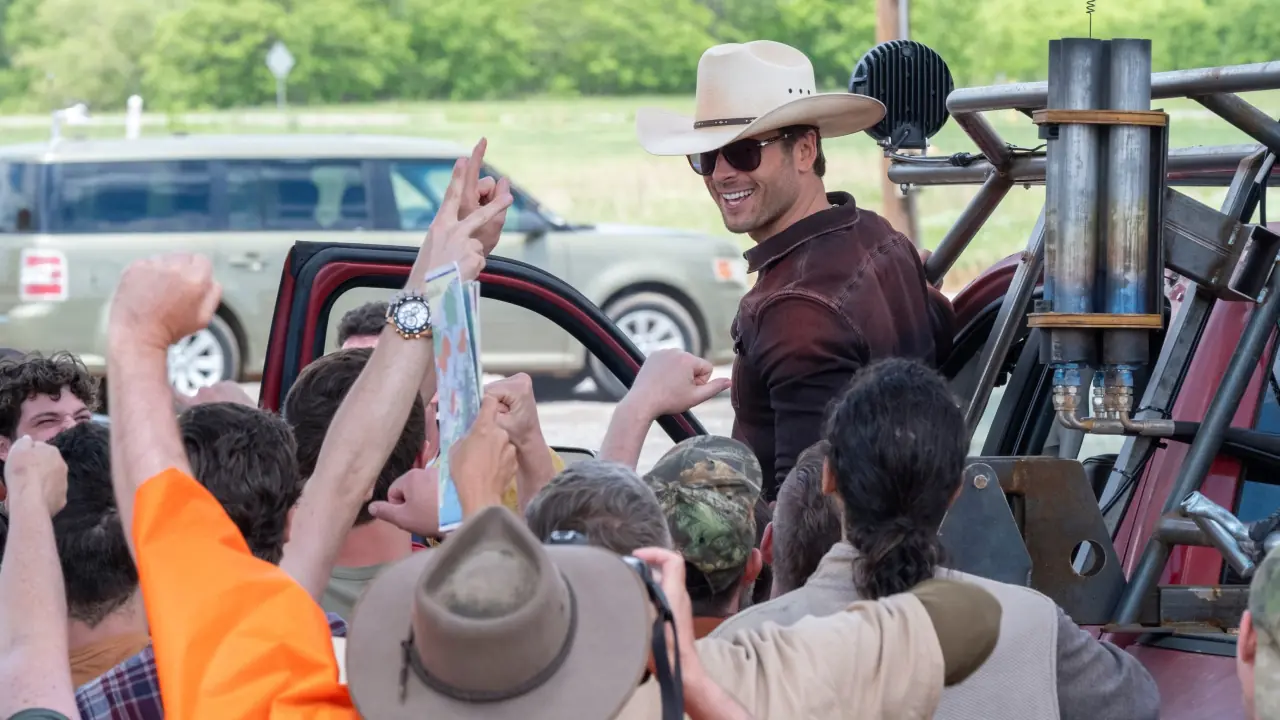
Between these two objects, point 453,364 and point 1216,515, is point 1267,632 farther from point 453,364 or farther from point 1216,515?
point 453,364

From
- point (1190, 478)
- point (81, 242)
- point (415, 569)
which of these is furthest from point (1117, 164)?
point (81, 242)

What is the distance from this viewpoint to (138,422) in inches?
95.2

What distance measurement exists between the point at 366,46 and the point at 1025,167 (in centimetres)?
3218

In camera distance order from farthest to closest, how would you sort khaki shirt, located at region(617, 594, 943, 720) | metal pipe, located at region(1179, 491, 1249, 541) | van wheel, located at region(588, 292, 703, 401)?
van wheel, located at region(588, 292, 703, 401) < metal pipe, located at region(1179, 491, 1249, 541) < khaki shirt, located at region(617, 594, 943, 720)

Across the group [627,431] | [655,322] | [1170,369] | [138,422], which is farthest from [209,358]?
[138,422]

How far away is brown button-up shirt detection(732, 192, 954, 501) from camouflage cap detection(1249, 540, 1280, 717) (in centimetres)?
163

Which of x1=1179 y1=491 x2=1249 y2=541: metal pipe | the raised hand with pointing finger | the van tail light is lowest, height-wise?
the van tail light

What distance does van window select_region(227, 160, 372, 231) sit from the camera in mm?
14555

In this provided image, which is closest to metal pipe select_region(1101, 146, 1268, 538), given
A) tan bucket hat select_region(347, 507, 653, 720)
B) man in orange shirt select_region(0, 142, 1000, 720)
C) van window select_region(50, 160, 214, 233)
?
man in orange shirt select_region(0, 142, 1000, 720)

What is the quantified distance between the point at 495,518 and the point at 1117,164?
171 centimetres

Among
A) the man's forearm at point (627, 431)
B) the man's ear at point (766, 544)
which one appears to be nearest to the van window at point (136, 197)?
the man's forearm at point (627, 431)

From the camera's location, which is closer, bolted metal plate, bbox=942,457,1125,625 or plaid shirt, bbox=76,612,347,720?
plaid shirt, bbox=76,612,347,720

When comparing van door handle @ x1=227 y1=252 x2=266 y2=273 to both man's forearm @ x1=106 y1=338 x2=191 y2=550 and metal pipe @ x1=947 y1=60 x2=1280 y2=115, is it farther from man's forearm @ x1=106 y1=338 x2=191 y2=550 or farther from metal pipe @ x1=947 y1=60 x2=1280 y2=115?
man's forearm @ x1=106 y1=338 x2=191 y2=550

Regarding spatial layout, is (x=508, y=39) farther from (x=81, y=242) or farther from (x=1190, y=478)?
(x=1190, y=478)
